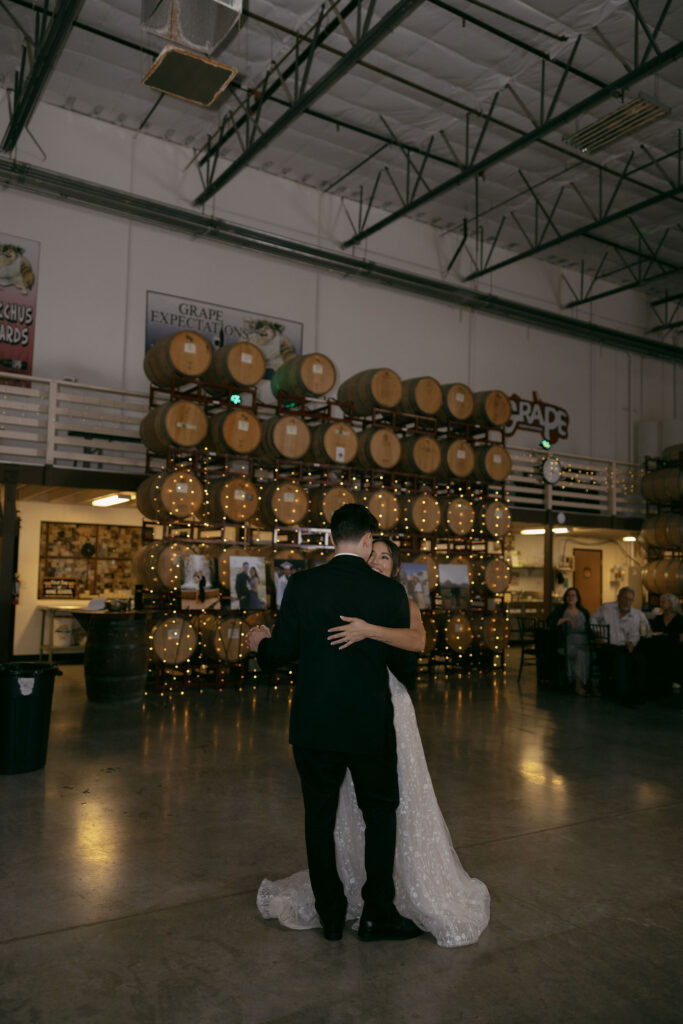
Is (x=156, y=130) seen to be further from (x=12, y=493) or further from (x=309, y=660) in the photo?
(x=309, y=660)

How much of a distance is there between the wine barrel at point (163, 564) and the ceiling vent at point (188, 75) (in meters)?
4.40

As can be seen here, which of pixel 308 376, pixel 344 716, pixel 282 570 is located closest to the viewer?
pixel 344 716

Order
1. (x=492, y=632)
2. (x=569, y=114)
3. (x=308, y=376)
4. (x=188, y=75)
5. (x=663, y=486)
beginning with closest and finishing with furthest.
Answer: (x=188, y=75)
(x=569, y=114)
(x=308, y=376)
(x=492, y=632)
(x=663, y=486)

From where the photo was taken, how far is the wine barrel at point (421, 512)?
33.7 feet

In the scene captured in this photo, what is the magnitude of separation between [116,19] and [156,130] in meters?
2.01

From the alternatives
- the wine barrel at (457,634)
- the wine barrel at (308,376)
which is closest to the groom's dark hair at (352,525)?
the wine barrel at (308,376)

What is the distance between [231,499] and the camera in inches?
353

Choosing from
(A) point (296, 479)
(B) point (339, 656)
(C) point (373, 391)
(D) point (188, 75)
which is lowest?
(B) point (339, 656)

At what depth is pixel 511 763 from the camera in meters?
5.80

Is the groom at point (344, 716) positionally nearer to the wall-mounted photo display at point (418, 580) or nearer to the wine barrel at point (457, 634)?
the wall-mounted photo display at point (418, 580)

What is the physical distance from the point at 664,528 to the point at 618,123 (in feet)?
25.3

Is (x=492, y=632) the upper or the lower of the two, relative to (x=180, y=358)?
lower

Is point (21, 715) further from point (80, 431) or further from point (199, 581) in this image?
point (80, 431)

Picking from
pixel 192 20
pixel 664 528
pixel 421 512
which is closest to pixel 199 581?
pixel 421 512
